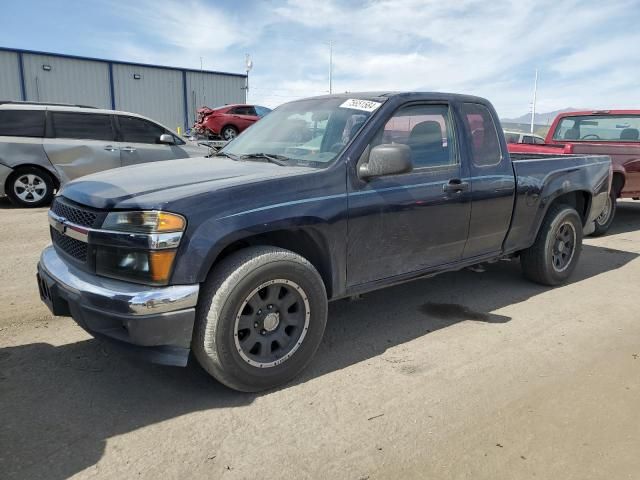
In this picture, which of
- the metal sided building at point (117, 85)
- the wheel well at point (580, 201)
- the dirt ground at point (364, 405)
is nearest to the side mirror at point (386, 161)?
the dirt ground at point (364, 405)

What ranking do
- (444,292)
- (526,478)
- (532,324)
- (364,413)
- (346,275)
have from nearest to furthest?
(526,478) → (364,413) → (346,275) → (532,324) → (444,292)

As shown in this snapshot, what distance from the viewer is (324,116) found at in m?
3.86

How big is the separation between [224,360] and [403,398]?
1.06 meters

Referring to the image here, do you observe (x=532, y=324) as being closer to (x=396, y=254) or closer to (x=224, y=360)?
(x=396, y=254)

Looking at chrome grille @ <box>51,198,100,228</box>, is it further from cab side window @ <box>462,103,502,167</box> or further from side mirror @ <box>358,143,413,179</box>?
cab side window @ <box>462,103,502,167</box>

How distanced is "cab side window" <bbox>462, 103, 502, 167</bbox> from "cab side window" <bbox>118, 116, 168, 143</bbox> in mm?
7247

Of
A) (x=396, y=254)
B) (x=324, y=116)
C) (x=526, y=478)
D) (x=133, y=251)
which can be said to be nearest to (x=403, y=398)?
(x=526, y=478)

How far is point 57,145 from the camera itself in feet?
30.0

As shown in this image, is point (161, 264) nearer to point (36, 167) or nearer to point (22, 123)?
point (36, 167)

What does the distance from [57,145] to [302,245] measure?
765 cm

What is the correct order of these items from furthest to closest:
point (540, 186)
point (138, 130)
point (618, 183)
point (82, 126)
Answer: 1. point (138, 130)
2. point (82, 126)
3. point (618, 183)
4. point (540, 186)

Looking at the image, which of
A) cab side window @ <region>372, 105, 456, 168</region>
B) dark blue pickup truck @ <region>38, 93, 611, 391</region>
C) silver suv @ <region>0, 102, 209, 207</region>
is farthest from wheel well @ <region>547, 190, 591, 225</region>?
silver suv @ <region>0, 102, 209, 207</region>

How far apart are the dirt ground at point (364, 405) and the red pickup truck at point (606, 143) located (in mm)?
4553

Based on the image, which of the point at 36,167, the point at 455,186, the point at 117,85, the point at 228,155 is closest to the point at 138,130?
the point at 36,167
